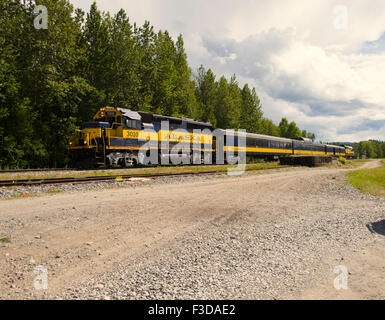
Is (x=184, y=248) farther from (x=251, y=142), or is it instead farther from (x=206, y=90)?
(x=206, y=90)

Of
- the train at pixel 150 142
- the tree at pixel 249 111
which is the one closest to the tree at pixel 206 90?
the tree at pixel 249 111

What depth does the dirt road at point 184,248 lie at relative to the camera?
3.28 meters

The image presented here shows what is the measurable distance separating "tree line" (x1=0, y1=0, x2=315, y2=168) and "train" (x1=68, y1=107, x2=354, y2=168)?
18.2 feet

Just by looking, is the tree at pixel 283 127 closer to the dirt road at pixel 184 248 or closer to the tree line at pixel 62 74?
the tree line at pixel 62 74

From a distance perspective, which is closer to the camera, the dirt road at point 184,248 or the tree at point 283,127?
the dirt road at point 184,248

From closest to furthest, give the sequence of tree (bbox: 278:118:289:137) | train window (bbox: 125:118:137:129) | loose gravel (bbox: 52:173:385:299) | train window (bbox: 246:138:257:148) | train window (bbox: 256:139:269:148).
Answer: loose gravel (bbox: 52:173:385:299), train window (bbox: 125:118:137:129), train window (bbox: 246:138:257:148), train window (bbox: 256:139:269:148), tree (bbox: 278:118:289:137)

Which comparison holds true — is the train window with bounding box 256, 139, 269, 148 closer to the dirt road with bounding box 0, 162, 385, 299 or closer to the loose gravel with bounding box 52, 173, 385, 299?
the dirt road with bounding box 0, 162, 385, 299

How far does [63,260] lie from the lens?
13.0ft

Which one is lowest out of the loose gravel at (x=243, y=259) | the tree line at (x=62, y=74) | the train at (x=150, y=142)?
the loose gravel at (x=243, y=259)

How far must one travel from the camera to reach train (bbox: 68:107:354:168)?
58.0 feet

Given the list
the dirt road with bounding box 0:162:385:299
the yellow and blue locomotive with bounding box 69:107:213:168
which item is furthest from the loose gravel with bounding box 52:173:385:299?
the yellow and blue locomotive with bounding box 69:107:213:168

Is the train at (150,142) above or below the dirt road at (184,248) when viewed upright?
above

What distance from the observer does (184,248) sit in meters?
4.63

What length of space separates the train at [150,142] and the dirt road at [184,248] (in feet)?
31.2
